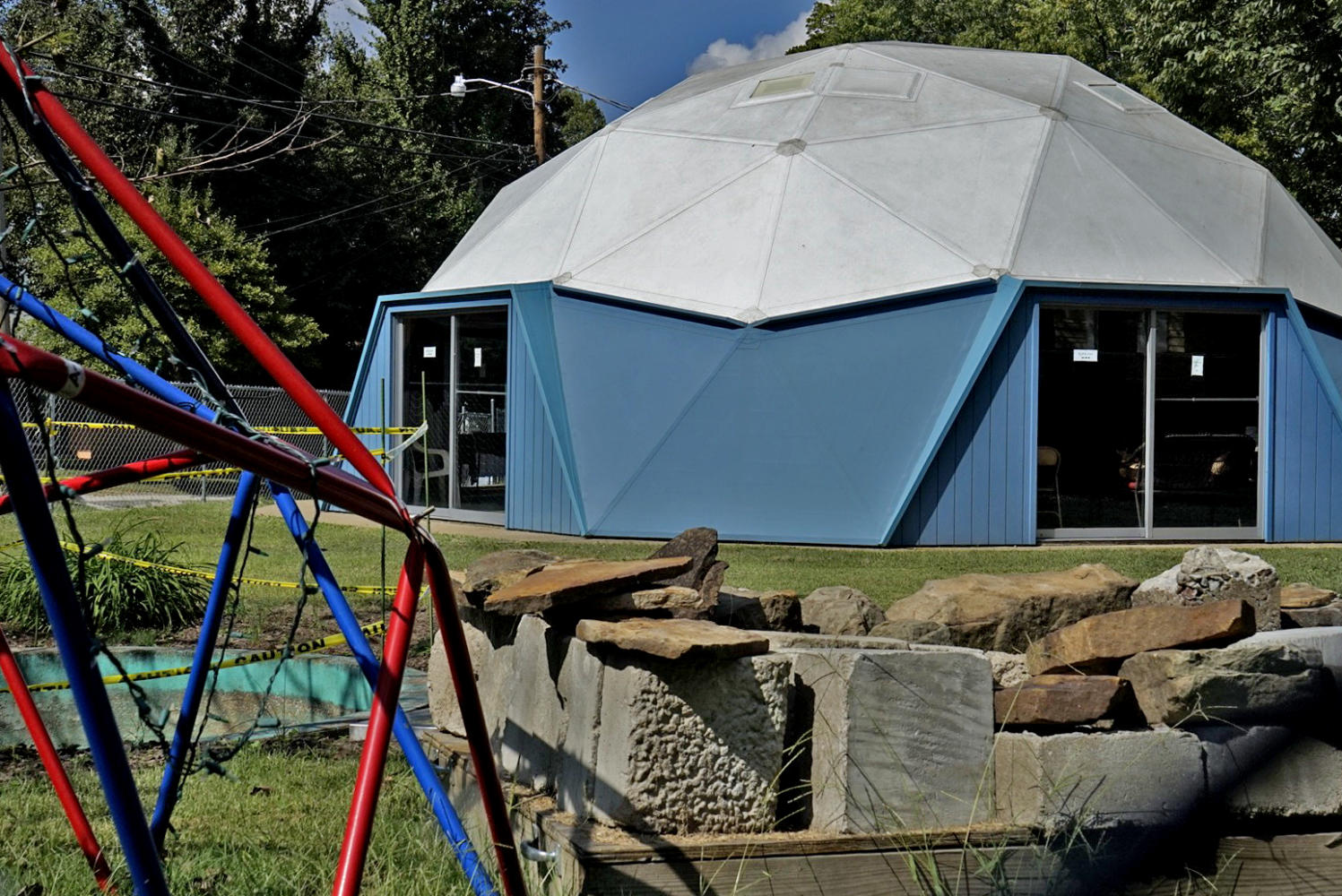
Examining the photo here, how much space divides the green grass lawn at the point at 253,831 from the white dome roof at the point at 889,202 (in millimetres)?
9322

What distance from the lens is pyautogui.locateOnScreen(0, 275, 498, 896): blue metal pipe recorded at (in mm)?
2734

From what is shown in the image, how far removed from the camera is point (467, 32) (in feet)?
128

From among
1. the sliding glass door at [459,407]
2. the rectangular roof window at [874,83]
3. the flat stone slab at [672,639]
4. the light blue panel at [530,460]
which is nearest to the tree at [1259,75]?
the rectangular roof window at [874,83]

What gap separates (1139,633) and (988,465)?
9658 millimetres

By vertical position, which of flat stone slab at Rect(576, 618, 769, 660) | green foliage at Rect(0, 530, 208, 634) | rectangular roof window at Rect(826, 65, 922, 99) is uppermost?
rectangular roof window at Rect(826, 65, 922, 99)

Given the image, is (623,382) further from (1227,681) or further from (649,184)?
(1227,681)

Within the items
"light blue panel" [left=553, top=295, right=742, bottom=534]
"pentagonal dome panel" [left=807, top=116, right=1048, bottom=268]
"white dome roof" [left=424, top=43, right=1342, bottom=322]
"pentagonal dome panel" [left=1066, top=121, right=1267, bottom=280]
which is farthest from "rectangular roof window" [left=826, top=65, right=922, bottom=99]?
"light blue panel" [left=553, top=295, right=742, bottom=534]

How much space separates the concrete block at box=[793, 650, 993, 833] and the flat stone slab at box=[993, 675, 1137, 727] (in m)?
0.21

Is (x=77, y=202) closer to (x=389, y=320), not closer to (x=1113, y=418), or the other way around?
(x=1113, y=418)

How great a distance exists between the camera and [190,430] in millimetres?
1664

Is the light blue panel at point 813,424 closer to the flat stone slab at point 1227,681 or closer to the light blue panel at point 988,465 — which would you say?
the light blue panel at point 988,465

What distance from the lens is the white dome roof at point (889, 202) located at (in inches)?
545

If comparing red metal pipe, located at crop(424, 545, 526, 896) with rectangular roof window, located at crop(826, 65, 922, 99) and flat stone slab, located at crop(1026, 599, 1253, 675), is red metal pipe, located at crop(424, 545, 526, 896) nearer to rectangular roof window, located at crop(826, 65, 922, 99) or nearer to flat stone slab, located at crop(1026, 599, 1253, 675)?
flat stone slab, located at crop(1026, 599, 1253, 675)

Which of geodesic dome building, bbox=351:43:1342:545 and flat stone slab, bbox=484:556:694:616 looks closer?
flat stone slab, bbox=484:556:694:616
